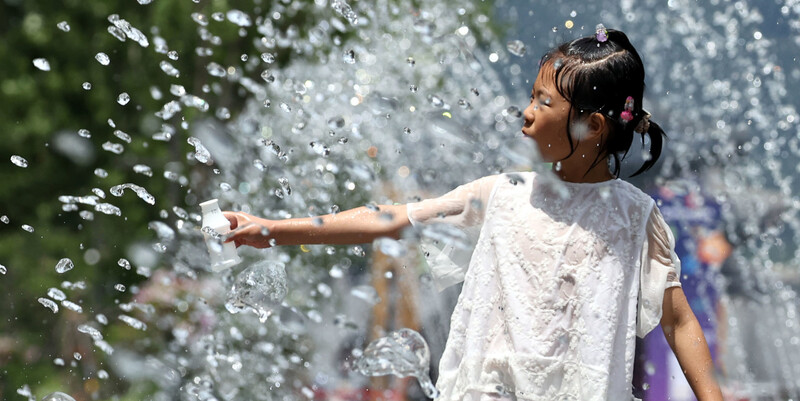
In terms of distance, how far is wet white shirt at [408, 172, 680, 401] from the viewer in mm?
1672

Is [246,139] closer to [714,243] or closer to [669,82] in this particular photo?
[669,82]

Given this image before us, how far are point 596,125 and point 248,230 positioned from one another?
2.51 ft

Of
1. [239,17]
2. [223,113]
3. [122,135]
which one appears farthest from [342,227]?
[223,113]

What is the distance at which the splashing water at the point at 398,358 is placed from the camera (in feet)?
6.82

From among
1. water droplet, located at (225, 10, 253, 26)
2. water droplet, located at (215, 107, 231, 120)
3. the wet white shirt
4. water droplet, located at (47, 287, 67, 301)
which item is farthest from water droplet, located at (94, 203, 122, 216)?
the wet white shirt

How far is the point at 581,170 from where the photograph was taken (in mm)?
1792

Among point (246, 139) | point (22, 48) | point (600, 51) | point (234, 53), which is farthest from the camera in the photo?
A: point (234, 53)

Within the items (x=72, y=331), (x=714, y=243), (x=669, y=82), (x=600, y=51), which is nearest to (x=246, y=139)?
(x=72, y=331)

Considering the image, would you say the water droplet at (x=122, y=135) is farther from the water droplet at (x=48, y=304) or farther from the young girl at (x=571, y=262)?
the young girl at (x=571, y=262)

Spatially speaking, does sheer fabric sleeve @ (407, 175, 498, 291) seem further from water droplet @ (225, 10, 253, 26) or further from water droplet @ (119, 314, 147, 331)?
water droplet @ (119, 314, 147, 331)

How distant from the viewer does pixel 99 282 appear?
22.4 ft

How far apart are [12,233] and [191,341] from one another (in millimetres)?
2727

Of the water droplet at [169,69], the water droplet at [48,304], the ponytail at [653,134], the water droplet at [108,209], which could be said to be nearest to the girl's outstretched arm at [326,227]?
the ponytail at [653,134]

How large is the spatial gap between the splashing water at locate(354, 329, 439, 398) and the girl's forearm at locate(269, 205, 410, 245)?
0.38 meters
